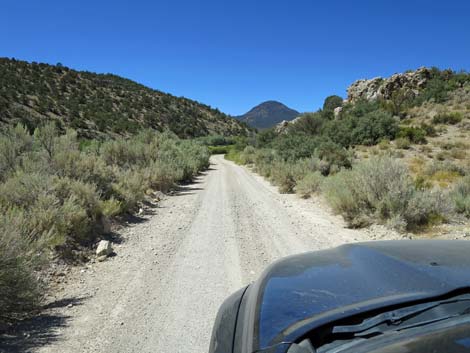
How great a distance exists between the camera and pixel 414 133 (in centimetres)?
2375

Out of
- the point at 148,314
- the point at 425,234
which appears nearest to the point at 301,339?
the point at 148,314

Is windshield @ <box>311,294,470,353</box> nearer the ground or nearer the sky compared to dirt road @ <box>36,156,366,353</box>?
nearer the sky

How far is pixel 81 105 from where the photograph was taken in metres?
47.8

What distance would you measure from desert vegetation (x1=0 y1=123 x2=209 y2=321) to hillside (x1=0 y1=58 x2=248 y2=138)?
15.1m

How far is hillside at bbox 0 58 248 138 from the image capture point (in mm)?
38091

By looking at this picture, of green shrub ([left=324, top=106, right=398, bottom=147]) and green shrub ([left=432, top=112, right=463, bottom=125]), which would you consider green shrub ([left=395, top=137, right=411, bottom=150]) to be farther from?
green shrub ([left=432, top=112, right=463, bottom=125])

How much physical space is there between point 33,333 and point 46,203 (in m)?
3.34

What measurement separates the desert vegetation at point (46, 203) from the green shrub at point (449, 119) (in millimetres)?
24644

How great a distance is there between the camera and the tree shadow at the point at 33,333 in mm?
3350

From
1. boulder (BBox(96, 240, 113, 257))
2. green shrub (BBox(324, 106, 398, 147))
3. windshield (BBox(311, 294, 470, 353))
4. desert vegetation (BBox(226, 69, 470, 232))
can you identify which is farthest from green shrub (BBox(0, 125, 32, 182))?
green shrub (BBox(324, 106, 398, 147))

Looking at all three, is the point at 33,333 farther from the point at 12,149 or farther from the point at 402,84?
the point at 402,84

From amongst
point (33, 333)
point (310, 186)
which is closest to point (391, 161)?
point (310, 186)

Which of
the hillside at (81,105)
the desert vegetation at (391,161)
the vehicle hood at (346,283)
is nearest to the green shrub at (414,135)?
the desert vegetation at (391,161)

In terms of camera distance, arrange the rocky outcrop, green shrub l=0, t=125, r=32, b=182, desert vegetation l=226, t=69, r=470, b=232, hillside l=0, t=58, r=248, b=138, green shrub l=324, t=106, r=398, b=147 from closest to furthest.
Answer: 1. desert vegetation l=226, t=69, r=470, b=232
2. green shrub l=0, t=125, r=32, b=182
3. green shrub l=324, t=106, r=398, b=147
4. hillside l=0, t=58, r=248, b=138
5. the rocky outcrop
